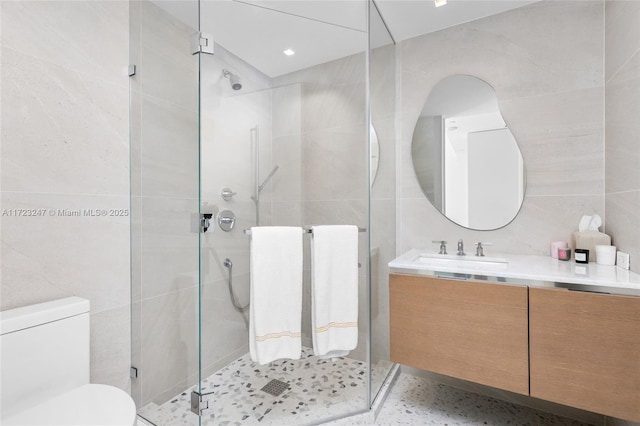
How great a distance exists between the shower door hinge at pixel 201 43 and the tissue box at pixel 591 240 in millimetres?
2057

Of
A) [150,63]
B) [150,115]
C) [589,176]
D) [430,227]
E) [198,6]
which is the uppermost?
[198,6]

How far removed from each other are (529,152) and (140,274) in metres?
2.29

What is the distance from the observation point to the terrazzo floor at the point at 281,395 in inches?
55.5

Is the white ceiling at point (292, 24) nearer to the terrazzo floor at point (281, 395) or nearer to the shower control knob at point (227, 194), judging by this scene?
the shower control knob at point (227, 194)

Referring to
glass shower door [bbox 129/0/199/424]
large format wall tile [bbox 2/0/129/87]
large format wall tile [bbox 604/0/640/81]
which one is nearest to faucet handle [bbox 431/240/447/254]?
large format wall tile [bbox 604/0/640/81]

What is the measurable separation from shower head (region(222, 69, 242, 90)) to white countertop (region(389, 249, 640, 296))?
118 cm

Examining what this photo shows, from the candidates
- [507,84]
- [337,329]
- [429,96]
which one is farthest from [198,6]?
[507,84]

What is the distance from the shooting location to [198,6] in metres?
1.27

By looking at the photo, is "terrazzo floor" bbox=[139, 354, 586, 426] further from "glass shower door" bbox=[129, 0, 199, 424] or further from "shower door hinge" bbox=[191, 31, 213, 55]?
"shower door hinge" bbox=[191, 31, 213, 55]

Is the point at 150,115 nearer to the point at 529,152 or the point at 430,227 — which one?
the point at 430,227

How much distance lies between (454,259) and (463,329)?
47 cm

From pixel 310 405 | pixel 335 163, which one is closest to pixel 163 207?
pixel 335 163

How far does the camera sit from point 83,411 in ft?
3.30

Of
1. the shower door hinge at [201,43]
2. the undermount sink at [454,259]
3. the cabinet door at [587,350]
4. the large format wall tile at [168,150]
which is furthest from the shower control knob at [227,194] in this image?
the cabinet door at [587,350]
